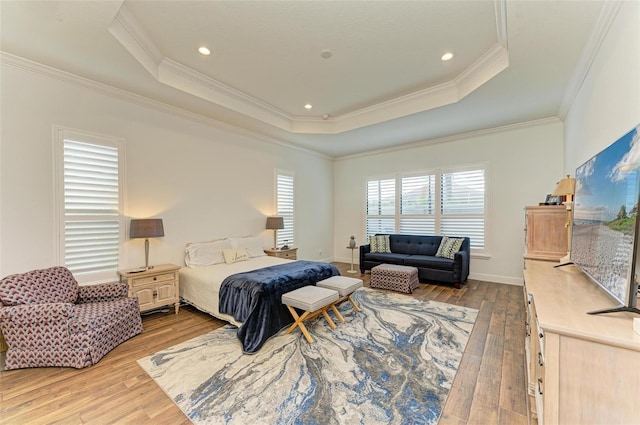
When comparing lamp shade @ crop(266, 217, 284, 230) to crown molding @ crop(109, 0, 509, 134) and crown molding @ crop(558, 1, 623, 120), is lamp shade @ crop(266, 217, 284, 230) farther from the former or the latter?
crown molding @ crop(558, 1, 623, 120)

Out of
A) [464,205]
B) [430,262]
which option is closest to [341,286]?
[430,262]

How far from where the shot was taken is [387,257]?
18.0 ft

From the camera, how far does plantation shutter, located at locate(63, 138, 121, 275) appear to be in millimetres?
3123

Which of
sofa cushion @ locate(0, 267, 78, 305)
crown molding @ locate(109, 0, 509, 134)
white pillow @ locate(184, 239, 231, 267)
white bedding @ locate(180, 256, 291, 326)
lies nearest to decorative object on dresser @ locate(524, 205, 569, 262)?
crown molding @ locate(109, 0, 509, 134)

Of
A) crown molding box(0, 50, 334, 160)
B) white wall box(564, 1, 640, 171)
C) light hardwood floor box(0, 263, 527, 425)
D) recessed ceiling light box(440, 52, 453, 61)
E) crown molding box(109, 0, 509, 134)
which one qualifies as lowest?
light hardwood floor box(0, 263, 527, 425)

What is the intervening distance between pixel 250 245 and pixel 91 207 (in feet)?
7.56

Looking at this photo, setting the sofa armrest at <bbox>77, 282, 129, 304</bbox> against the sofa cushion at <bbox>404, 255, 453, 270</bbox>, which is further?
the sofa cushion at <bbox>404, 255, 453, 270</bbox>

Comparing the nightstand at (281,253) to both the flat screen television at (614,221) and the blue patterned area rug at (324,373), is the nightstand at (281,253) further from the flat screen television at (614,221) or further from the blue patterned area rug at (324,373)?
the flat screen television at (614,221)

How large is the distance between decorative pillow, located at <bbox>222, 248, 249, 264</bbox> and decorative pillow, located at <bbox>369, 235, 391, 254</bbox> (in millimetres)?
2939

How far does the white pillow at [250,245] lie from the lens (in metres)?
4.66

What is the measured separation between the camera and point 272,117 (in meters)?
4.73

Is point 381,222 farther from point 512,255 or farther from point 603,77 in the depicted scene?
point 603,77

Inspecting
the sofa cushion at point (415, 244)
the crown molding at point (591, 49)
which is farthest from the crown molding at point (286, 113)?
the sofa cushion at point (415, 244)

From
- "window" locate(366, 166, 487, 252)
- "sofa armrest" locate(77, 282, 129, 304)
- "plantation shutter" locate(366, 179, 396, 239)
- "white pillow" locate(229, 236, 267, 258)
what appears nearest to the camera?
"sofa armrest" locate(77, 282, 129, 304)
